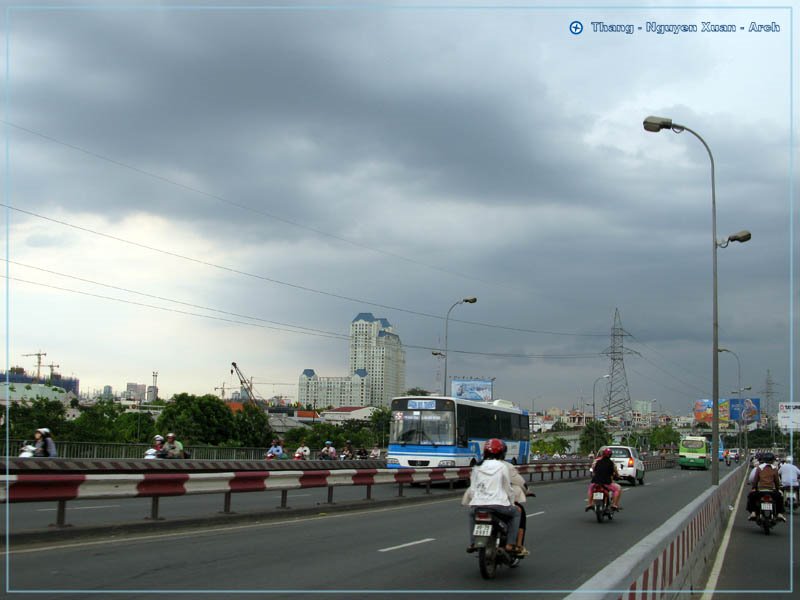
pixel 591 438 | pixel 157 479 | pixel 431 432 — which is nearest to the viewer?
pixel 157 479

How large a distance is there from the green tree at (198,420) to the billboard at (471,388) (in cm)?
2563

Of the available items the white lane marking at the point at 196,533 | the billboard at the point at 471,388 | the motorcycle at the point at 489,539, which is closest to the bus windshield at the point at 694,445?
the billboard at the point at 471,388

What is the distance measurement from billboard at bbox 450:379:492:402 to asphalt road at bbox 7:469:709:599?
76.6 m

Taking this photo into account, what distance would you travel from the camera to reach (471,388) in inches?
3738

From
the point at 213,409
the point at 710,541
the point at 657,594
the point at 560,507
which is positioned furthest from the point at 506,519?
the point at 213,409

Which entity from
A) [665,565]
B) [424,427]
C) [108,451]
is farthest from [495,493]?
[108,451]

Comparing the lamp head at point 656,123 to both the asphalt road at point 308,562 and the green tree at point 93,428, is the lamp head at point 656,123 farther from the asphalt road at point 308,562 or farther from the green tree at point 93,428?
the green tree at point 93,428

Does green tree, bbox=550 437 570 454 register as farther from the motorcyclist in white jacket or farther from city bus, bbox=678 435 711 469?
the motorcyclist in white jacket

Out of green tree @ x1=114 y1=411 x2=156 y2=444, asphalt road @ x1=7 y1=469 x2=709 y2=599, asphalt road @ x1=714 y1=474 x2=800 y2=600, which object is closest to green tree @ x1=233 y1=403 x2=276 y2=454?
green tree @ x1=114 y1=411 x2=156 y2=444

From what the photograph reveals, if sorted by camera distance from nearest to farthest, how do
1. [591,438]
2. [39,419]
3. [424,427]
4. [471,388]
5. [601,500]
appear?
[601,500] < [424,427] < [39,419] < [471,388] < [591,438]

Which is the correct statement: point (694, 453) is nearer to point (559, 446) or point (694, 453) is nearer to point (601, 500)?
point (601, 500)

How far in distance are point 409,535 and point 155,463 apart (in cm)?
1149

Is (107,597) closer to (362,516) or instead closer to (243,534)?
(243,534)

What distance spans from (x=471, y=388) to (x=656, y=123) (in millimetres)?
73797
